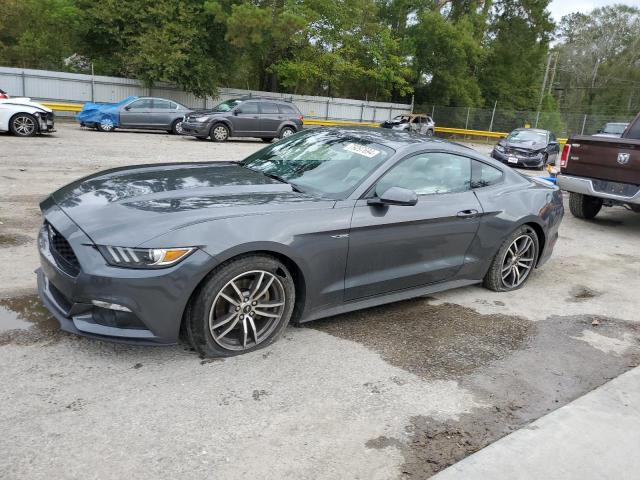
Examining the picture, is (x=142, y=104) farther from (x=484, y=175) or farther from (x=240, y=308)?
(x=240, y=308)

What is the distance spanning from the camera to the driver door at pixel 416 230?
3979 mm

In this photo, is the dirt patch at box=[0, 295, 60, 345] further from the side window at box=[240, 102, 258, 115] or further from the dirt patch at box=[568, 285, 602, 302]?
the side window at box=[240, 102, 258, 115]

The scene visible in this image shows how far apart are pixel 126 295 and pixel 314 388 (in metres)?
1.26

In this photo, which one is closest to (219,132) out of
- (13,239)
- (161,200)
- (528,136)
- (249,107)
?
(249,107)

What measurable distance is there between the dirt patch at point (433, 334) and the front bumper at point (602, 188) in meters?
4.31

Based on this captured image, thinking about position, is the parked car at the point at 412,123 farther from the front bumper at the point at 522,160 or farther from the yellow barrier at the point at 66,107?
the yellow barrier at the point at 66,107

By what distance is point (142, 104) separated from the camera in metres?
19.8

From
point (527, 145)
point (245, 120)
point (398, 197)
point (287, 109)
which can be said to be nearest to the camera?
point (398, 197)

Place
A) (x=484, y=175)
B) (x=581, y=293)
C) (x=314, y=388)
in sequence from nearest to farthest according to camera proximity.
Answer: (x=314, y=388) → (x=484, y=175) → (x=581, y=293)

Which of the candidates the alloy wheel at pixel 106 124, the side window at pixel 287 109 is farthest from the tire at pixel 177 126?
the side window at pixel 287 109

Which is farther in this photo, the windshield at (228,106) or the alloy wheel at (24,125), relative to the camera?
the windshield at (228,106)

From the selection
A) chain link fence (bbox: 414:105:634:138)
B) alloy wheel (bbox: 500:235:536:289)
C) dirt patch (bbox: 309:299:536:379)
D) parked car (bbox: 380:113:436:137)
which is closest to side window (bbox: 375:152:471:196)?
alloy wheel (bbox: 500:235:536:289)

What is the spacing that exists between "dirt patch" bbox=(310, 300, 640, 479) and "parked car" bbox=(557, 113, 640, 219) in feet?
12.4

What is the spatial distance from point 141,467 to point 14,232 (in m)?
4.41
